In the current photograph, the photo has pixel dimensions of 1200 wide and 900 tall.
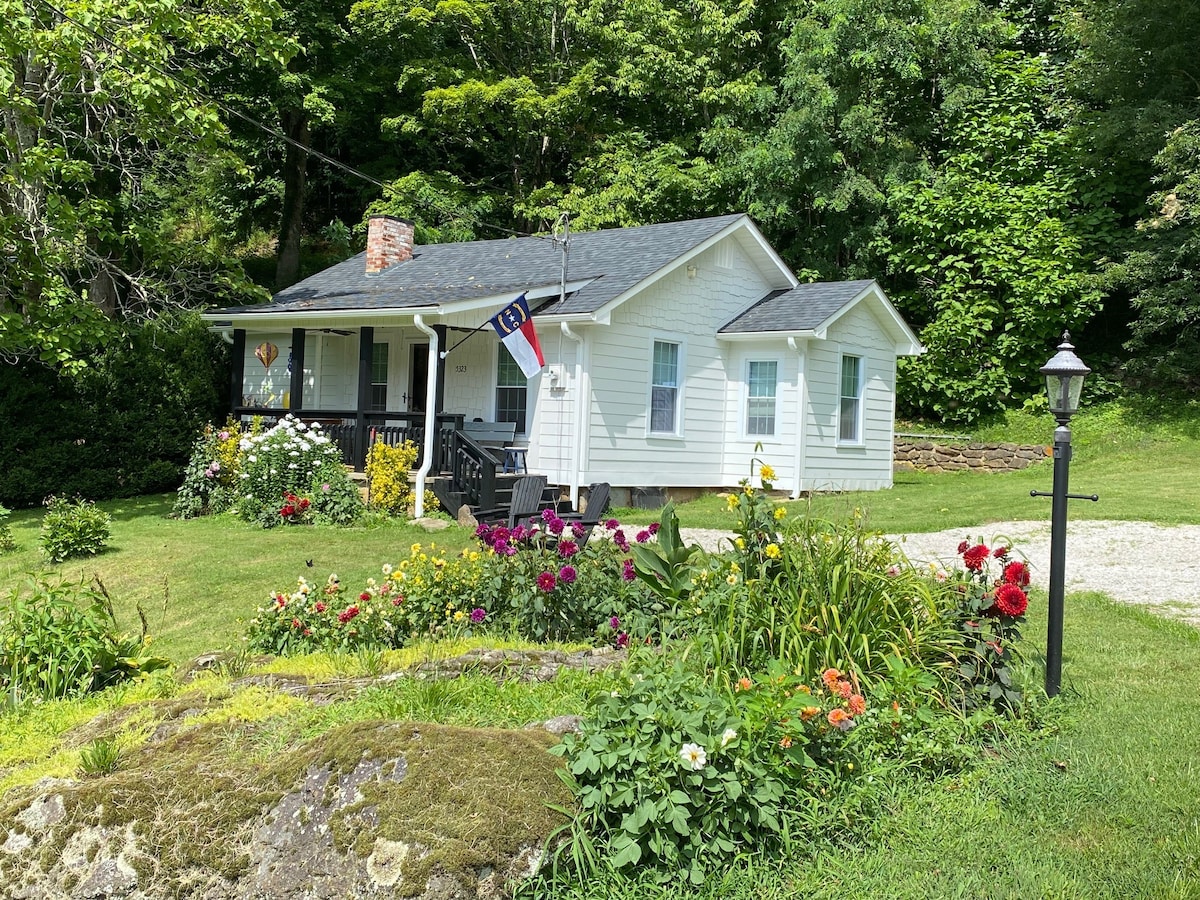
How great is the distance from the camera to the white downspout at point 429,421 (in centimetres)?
1362

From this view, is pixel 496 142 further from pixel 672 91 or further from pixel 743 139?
pixel 743 139

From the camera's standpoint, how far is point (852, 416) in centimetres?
1784

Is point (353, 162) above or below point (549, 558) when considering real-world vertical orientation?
above

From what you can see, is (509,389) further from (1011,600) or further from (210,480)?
(1011,600)

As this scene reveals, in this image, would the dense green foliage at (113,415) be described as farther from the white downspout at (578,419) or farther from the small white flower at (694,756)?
the small white flower at (694,756)

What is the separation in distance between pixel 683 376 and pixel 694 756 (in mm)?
13198

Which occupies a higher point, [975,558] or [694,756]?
[975,558]

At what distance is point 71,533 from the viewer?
11.0 m

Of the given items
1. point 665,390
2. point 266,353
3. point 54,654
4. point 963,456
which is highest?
point 266,353

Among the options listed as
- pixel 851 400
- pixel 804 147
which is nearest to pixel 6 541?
pixel 851 400

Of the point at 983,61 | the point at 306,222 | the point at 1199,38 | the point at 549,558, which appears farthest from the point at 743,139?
the point at 549,558

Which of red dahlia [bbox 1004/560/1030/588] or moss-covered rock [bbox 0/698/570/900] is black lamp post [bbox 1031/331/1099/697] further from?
moss-covered rock [bbox 0/698/570/900]

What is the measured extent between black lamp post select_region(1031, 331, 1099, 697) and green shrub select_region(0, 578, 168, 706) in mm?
4532

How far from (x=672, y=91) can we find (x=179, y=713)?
2550 cm
